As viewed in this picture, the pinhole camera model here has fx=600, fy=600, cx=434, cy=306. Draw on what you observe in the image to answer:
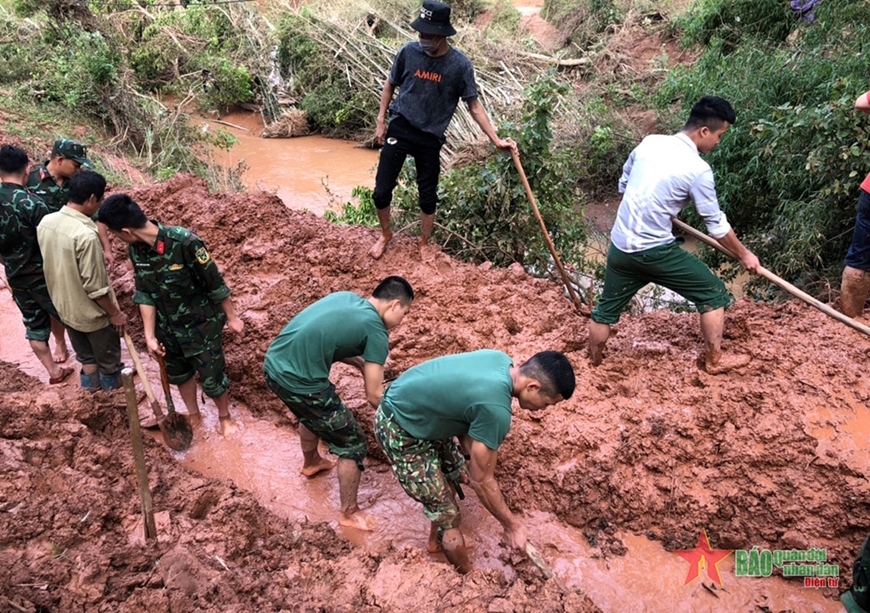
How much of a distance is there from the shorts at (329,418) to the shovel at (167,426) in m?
1.11

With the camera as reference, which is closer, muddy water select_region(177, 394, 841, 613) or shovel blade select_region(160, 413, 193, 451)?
muddy water select_region(177, 394, 841, 613)

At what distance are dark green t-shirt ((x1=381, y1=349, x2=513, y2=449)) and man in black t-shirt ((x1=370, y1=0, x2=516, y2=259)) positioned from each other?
220 cm

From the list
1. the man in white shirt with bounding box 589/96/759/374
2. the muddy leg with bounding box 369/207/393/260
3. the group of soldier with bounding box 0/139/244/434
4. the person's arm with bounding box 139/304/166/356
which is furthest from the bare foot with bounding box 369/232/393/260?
the man in white shirt with bounding box 589/96/759/374

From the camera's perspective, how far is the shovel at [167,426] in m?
3.91

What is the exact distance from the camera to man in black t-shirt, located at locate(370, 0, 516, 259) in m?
4.14

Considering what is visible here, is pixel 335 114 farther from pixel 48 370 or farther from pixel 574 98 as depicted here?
pixel 48 370

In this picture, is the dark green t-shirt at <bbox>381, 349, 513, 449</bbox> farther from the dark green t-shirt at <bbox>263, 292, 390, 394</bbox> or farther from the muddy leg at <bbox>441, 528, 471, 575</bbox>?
the muddy leg at <bbox>441, 528, 471, 575</bbox>

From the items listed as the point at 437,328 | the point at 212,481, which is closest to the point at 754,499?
the point at 437,328

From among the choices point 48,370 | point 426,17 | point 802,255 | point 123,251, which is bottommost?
point 48,370

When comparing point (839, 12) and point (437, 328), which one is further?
point (839, 12)

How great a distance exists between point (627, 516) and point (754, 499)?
0.67m

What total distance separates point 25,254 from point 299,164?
8.20 m

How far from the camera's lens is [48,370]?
15.1 ft

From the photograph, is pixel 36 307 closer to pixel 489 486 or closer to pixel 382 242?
pixel 382 242
